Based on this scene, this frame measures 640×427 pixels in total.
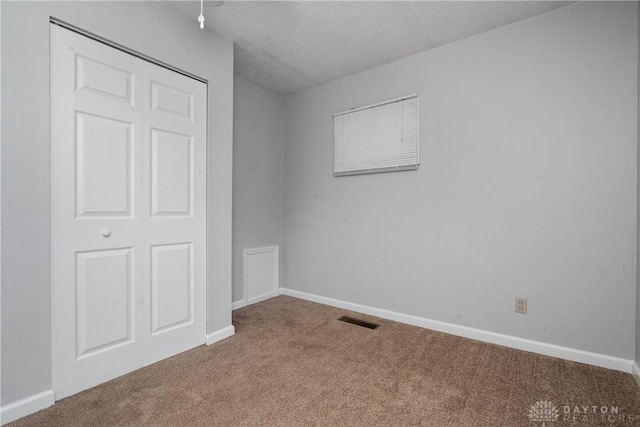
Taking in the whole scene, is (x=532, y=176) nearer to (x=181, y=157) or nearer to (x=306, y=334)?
(x=306, y=334)

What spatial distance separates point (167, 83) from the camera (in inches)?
84.1

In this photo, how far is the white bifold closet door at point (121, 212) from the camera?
5.55ft

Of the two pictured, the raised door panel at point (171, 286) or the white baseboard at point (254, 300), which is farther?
the white baseboard at point (254, 300)

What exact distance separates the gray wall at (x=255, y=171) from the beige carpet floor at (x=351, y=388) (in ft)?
4.12

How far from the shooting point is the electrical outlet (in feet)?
7.53

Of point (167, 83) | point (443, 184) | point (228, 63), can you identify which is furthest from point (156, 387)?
point (443, 184)

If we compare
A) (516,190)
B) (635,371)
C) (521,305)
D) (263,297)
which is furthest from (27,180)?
(635,371)

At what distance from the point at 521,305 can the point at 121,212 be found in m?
2.89

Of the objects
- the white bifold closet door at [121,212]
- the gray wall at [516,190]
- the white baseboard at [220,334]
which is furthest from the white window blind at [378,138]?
the white baseboard at [220,334]

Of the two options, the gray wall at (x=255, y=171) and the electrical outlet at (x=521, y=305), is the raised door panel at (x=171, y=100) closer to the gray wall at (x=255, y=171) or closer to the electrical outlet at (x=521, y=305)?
the gray wall at (x=255, y=171)

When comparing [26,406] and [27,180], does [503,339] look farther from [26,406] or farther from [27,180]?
[27,180]

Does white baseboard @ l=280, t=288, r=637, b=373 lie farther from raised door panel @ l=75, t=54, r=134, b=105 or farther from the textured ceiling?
raised door panel @ l=75, t=54, r=134, b=105

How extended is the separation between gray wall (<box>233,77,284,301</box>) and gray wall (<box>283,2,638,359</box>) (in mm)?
945

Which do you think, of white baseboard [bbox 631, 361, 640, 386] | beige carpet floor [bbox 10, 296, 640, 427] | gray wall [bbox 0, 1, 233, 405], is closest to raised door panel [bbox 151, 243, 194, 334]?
beige carpet floor [bbox 10, 296, 640, 427]
